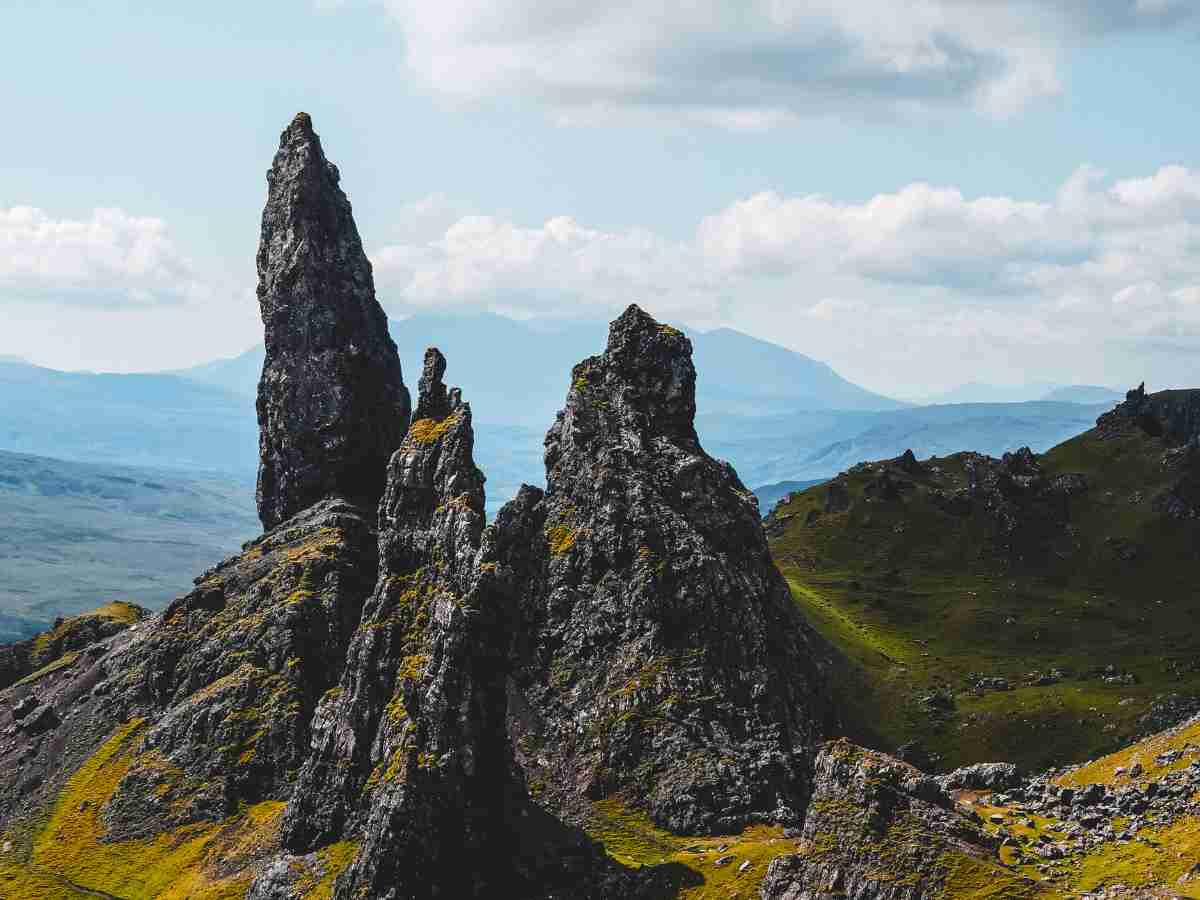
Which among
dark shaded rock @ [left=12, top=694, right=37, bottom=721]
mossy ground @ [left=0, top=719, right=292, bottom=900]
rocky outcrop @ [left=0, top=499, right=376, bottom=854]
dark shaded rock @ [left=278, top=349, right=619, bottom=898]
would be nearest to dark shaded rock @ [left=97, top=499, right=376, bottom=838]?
rocky outcrop @ [left=0, top=499, right=376, bottom=854]

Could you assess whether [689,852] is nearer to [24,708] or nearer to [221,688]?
[221,688]

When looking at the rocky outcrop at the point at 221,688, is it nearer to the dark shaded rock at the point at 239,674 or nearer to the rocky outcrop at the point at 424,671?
the dark shaded rock at the point at 239,674

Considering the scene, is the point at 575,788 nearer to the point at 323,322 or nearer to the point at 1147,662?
the point at 323,322

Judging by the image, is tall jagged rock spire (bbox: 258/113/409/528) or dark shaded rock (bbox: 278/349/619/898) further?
tall jagged rock spire (bbox: 258/113/409/528)

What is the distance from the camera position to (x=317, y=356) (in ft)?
597

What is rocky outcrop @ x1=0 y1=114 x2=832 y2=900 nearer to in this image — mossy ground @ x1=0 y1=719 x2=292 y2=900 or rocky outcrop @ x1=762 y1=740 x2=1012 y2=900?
mossy ground @ x1=0 y1=719 x2=292 y2=900

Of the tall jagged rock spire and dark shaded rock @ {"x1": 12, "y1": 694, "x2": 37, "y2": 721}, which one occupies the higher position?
the tall jagged rock spire

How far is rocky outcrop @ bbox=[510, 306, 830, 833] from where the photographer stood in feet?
368

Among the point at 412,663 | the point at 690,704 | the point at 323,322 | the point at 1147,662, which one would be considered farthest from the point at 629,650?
the point at 1147,662

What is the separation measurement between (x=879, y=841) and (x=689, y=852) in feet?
96.9

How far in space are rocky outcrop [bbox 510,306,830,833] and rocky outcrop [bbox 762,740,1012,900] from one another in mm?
25772

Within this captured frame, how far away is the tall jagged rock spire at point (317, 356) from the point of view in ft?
591

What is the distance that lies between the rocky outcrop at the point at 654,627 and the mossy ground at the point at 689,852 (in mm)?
2174

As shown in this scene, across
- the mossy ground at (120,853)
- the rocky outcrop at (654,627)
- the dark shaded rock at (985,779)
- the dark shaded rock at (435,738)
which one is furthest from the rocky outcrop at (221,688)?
the dark shaded rock at (985,779)
